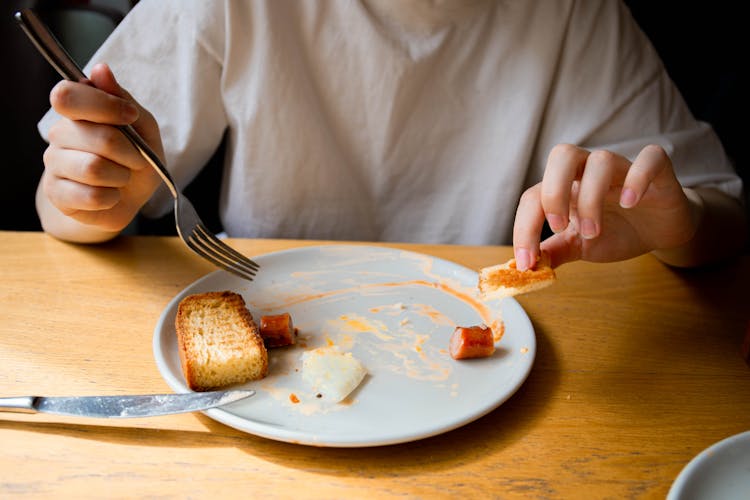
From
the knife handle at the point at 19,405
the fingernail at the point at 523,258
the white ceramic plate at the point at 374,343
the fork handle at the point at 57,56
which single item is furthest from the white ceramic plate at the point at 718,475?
the fork handle at the point at 57,56

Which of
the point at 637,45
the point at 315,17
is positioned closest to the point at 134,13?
the point at 315,17

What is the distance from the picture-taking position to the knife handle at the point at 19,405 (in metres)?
0.68

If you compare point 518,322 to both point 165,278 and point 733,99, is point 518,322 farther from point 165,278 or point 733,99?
point 733,99

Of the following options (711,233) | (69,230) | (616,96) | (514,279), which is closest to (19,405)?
(69,230)

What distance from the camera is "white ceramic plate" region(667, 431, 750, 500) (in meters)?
0.59

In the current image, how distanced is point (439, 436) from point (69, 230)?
0.77 metres

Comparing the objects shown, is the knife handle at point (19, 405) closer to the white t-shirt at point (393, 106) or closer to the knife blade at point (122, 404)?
the knife blade at point (122, 404)

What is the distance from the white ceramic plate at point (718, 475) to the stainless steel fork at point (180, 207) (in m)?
0.67

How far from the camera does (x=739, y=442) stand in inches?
25.4

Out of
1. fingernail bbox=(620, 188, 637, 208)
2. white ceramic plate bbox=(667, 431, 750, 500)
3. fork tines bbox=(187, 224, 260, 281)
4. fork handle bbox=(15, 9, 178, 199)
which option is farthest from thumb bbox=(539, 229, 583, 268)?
fork handle bbox=(15, 9, 178, 199)

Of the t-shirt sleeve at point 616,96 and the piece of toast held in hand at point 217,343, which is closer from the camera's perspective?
the piece of toast held in hand at point 217,343

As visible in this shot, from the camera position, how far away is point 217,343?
77 cm

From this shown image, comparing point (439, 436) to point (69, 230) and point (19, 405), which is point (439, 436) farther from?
point (69, 230)

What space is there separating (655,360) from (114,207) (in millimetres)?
858
